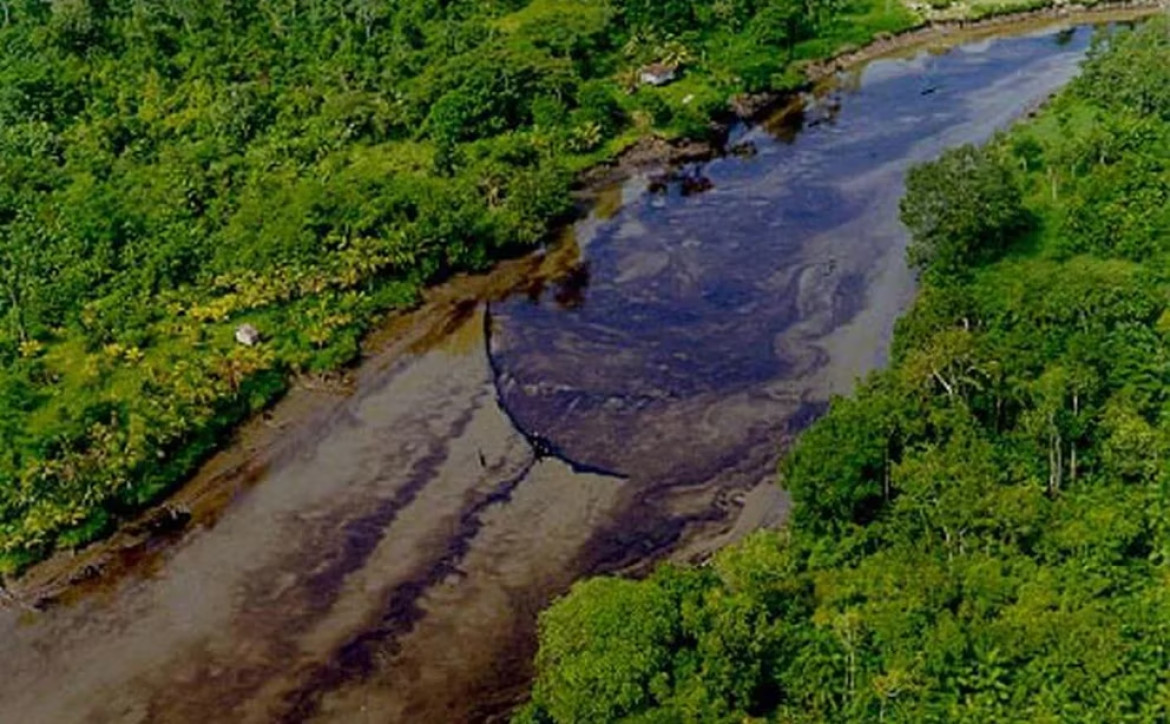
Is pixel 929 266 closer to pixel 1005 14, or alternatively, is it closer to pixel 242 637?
pixel 242 637

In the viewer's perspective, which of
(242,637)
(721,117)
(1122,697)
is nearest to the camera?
(1122,697)

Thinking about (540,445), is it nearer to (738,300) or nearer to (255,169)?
(738,300)

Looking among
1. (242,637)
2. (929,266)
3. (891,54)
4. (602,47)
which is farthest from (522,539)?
(891,54)

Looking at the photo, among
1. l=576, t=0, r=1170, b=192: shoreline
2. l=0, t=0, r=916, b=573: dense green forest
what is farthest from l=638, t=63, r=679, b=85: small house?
l=576, t=0, r=1170, b=192: shoreline

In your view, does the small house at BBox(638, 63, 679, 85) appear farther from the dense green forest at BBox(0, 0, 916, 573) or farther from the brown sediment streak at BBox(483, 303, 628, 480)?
the brown sediment streak at BBox(483, 303, 628, 480)

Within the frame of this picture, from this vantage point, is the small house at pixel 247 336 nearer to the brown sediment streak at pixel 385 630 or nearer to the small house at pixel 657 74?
the brown sediment streak at pixel 385 630
